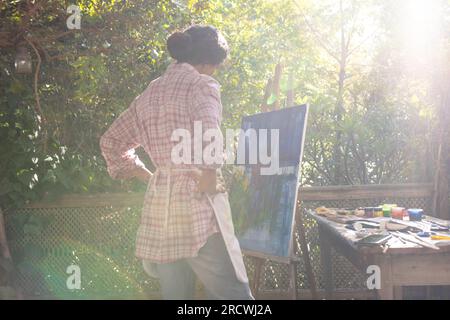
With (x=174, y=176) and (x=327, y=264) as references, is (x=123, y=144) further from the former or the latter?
(x=327, y=264)

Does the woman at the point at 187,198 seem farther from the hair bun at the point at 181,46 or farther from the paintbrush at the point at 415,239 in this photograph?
the paintbrush at the point at 415,239

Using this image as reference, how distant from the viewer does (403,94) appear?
16.7 feet

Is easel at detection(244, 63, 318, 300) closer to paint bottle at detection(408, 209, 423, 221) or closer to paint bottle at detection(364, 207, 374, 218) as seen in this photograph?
paint bottle at detection(364, 207, 374, 218)

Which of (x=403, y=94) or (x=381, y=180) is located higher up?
(x=403, y=94)

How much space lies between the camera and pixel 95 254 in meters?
4.20

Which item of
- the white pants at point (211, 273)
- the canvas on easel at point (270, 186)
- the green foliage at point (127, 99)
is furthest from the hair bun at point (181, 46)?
the green foliage at point (127, 99)

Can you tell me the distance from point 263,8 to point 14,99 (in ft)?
11.3

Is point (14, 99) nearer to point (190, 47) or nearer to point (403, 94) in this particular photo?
point (190, 47)

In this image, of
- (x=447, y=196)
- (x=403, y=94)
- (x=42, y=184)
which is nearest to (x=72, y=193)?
(x=42, y=184)

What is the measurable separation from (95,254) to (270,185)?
1643 millimetres

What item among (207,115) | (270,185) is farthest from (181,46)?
(270,185)

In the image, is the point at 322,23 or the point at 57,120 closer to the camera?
the point at 57,120

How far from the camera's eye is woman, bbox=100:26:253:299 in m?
2.10

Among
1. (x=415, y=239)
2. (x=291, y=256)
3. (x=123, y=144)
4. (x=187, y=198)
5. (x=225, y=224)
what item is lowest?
(x=291, y=256)
